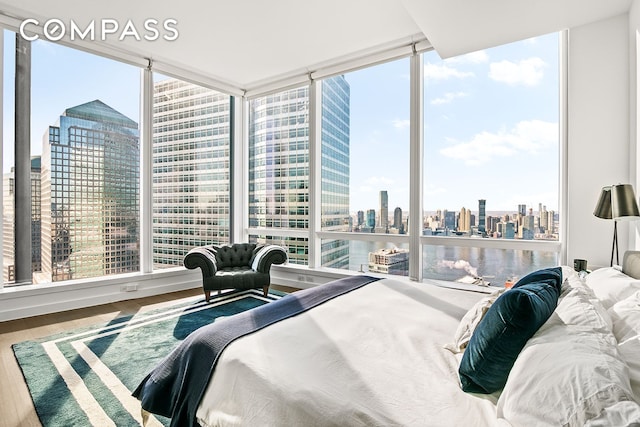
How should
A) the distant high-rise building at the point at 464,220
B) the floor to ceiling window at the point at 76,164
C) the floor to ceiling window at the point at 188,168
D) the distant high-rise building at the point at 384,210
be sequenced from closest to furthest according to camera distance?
the floor to ceiling window at the point at 76,164 < the distant high-rise building at the point at 464,220 < the distant high-rise building at the point at 384,210 < the floor to ceiling window at the point at 188,168

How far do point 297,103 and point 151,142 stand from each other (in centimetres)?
209

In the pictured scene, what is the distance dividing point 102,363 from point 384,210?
10.5 feet

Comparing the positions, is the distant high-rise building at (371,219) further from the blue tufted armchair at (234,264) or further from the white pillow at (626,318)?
the white pillow at (626,318)

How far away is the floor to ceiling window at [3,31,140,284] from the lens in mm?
3576

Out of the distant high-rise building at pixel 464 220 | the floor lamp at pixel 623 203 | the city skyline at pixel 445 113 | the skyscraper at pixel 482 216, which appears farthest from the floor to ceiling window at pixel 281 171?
the floor lamp at pixel 623 203

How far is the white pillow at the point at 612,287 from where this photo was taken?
1.59 m

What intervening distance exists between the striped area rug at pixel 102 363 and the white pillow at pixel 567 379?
5.61 feet

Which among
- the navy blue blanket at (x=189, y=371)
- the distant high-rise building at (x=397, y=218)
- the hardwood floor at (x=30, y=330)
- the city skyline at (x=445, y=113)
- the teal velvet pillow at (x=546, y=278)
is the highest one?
the city skyline at (x=445, y=113)

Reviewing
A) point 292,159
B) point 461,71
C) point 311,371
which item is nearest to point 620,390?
point 311,371

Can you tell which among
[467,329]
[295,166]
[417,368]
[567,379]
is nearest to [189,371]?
[417,368]

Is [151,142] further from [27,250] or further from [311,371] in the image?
[311,371]

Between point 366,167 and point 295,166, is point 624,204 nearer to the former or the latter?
point 366,167

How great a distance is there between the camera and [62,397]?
6.54 ft

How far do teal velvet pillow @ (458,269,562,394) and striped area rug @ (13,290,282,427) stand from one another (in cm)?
157
